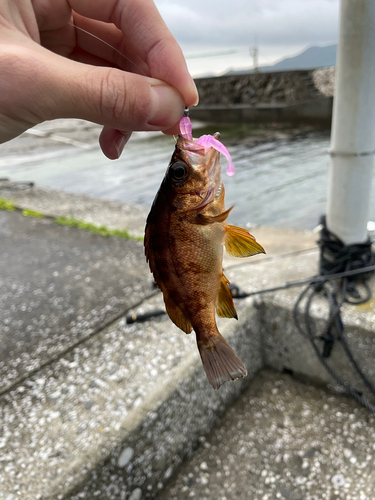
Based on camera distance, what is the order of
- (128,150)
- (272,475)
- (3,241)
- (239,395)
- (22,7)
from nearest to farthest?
(22,7) → (272,475) → (239,395) → (3,241) → (128,150)

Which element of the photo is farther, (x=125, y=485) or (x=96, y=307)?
(x=96, y=307)

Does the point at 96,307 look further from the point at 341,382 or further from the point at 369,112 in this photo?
the point at 369,112

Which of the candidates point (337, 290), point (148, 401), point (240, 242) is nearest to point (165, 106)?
point (240, 242)

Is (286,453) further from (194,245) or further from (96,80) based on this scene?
(96,80)

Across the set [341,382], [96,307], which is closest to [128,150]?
[96,307]

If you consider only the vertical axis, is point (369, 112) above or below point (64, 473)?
above

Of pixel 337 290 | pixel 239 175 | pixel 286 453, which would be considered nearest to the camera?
pixel 286 453

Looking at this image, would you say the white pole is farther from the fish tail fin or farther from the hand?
the fish tail fin

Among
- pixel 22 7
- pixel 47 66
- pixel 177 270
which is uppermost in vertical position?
pixel 22 7
